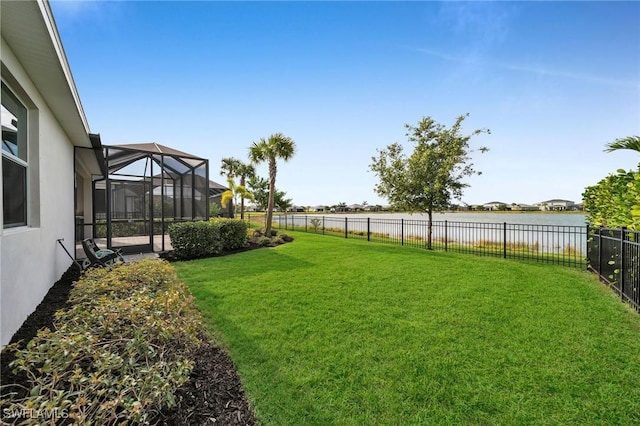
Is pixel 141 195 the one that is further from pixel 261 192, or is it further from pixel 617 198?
pixel 261 192

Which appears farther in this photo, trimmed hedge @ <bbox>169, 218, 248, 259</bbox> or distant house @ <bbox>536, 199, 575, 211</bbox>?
distant house @ <bbox>536, 199, 575, 211</bbox>

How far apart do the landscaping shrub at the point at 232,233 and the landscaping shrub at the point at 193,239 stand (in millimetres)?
488

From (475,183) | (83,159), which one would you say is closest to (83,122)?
(83,159)

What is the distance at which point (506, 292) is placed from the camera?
5270 mm

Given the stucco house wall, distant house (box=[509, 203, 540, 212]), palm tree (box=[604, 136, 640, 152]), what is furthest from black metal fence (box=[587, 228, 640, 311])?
distant house (box=[509, 203, 540, 212])

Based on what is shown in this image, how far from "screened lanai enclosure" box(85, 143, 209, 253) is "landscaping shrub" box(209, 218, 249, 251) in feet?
5.23

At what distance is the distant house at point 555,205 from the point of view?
23788 millimetres

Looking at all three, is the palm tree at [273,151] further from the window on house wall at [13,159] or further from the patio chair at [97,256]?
the window on house wall at [13,159]

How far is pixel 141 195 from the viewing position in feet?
32.1

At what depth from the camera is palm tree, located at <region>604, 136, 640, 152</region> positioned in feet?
14.9

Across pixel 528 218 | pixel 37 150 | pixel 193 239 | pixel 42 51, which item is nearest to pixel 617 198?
pixel 42 51

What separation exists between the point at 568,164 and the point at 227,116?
52.6ft

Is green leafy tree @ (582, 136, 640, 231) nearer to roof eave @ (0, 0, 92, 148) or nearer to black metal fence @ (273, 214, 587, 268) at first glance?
black metal fence @ (273, 214, 587, 268)

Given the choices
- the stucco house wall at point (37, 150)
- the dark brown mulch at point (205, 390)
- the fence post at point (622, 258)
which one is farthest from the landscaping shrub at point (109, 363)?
the fence post at point (622, 258)
